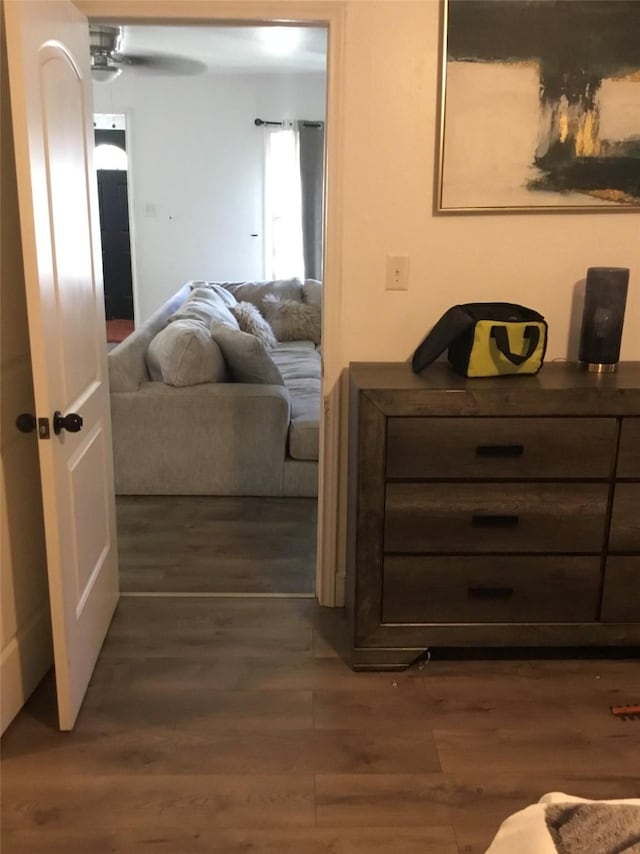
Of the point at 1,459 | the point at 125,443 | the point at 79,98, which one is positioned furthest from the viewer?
the point at 125,443

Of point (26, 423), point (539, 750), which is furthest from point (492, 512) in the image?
point (26, 423)

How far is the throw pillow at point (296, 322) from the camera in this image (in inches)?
226

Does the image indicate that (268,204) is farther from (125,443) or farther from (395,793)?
(395,793)

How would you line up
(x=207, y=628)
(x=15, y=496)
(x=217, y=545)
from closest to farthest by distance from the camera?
(x=15, y=496) → (x=207, y=628) → (x=217, y=545)

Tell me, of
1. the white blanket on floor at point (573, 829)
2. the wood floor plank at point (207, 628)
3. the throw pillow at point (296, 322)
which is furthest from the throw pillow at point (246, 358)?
the white blanket on floor at point (573, 829)

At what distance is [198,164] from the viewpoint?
23.5 ft

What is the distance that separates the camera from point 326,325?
2.63 meters

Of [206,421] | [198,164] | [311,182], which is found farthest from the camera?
[198,164]

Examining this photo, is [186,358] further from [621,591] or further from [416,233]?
[621,591]

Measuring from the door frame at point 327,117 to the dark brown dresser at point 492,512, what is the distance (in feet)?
0.65

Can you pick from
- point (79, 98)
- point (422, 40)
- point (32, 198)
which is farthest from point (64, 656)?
point (422, 40)

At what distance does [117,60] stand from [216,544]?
3955mm

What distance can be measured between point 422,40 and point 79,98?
3.44ft


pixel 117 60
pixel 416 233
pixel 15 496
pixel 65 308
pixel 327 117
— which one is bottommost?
pixel 15 496
